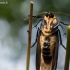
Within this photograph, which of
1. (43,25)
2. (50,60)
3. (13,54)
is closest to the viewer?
(50,60)

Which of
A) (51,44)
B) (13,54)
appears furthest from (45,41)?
(13,54)

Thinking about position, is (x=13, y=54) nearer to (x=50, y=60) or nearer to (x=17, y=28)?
(x=17, y=28)

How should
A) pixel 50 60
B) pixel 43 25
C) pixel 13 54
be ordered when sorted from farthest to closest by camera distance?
1. pixel 13 54
2. pixel 43 25
3. pixel 50 60

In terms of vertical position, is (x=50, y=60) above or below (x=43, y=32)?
below

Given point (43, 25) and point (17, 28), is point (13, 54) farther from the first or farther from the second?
point (43, 25)

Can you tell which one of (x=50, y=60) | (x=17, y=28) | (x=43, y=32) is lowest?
(x=50, y=60)

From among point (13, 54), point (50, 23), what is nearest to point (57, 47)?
point (50, 23)

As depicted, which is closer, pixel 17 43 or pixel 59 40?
pixel 59 40
